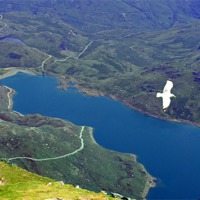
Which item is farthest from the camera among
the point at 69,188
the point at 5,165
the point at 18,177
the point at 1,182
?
the point at 5,165

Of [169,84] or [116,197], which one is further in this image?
[116,197]

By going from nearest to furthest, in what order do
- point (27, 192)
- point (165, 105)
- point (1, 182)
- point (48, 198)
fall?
point (165, 105) → point (48, 198) → point (27, 192) → point (1, 182)

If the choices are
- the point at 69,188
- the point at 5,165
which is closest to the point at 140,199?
the point at 5,165

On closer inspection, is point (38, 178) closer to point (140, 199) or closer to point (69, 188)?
point (69, 188)

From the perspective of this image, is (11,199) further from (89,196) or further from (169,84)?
(169,84)

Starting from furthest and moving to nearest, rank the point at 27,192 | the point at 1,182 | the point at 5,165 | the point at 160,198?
the point at 160,198, the point at 5,165, the point at 1,182, the point at 27,192

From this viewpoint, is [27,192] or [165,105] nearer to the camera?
[165,105]

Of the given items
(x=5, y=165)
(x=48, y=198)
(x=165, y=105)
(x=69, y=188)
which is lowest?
(x=5, y=165)

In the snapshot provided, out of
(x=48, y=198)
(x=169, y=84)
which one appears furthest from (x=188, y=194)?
(x=169, y=84)

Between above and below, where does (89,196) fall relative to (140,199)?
above
